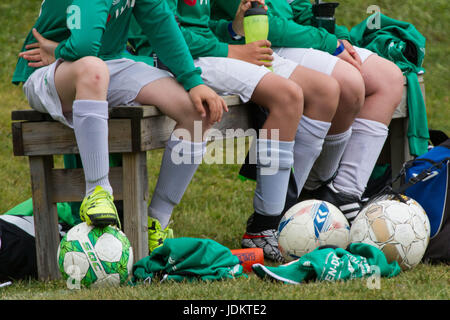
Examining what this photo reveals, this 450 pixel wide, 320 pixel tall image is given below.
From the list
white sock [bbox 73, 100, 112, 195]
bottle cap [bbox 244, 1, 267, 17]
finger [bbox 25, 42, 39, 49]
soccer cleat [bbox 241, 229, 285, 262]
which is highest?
bottle cap [bbox 244, 1, 267, 17]

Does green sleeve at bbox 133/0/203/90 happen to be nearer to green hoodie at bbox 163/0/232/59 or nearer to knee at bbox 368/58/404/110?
green hoodie at bbox 163/0/232/59

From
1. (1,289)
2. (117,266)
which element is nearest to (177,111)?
(117,266)

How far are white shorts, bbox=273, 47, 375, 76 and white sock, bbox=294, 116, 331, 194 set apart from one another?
1.11 feet

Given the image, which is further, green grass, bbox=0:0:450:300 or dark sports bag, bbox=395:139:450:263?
dark sports bag, bbox=395:139:450:263

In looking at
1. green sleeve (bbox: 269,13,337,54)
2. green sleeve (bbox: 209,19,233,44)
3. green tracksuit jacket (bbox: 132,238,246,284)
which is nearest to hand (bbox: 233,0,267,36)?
green sleeve (bbox: 209,19,233,44)

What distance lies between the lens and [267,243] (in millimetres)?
3893

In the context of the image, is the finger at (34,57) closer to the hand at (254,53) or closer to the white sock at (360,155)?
the hand at (254,53)

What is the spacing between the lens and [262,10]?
3.95 meters

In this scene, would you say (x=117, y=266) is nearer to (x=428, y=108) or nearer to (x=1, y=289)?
(x=1, y=289)

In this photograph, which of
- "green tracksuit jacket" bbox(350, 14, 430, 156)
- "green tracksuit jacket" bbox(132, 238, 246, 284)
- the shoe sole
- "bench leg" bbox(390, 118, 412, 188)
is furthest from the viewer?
"bench leg" bbox(390, 118, 412, 188)

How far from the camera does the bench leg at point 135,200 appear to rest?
336 cm

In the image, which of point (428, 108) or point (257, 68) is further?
point (428, 108)

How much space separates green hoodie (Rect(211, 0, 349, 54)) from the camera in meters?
4.21
